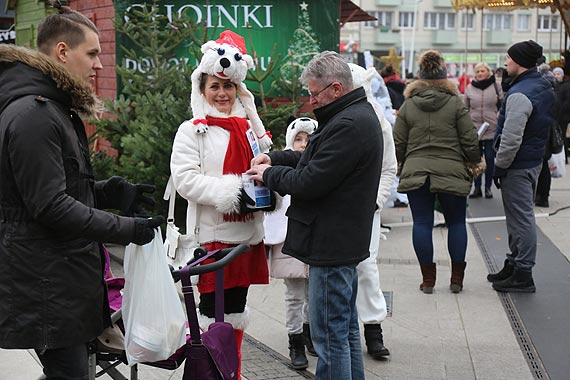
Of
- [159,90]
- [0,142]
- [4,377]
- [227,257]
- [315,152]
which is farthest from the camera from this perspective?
[159,90]

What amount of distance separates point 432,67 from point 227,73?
118 inches

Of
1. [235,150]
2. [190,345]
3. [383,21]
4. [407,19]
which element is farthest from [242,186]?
[407,19]

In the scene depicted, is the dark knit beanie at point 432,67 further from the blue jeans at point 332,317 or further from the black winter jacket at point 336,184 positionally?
the blue jeans at point 332,317

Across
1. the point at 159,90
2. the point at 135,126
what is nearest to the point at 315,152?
the point at 135,126

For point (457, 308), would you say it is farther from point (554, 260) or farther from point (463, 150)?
point (554, 260)

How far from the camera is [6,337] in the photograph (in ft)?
10.6

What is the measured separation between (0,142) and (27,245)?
401mm

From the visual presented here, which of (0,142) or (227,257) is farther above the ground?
(0,142)

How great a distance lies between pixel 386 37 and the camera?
6500 centimetres

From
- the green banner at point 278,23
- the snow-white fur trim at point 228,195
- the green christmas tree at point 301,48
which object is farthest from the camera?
the green banner at point 278,23

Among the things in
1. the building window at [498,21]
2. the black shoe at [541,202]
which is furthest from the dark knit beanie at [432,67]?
the building window at [498,21]

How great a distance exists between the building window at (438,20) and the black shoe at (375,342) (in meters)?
63.0

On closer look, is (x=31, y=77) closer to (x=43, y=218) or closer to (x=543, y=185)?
(x=43, y=218)

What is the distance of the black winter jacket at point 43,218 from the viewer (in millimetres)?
3111
